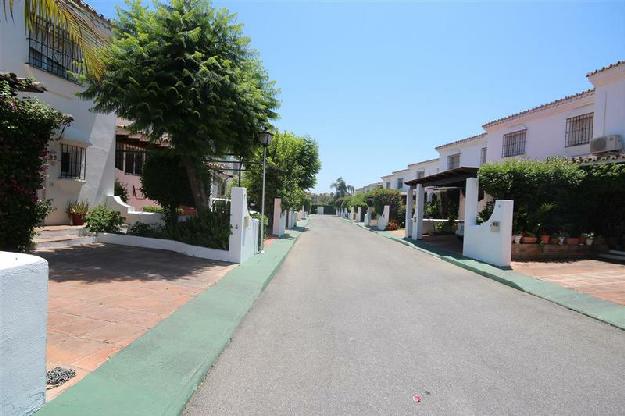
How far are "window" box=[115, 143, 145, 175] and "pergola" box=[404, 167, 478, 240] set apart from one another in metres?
13.0

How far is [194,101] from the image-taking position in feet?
32.6

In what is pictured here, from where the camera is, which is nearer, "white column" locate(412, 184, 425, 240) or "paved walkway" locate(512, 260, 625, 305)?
"paved walkway" locate(512, 260, 625, 305)

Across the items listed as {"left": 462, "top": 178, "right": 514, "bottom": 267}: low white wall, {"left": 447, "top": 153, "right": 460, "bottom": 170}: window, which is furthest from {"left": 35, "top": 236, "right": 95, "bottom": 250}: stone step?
{"left": 447, "top": 153, "right": 460, "bottom": 170}: window

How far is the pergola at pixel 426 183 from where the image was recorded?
1606 cm

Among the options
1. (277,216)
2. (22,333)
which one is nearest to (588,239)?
(277,216)

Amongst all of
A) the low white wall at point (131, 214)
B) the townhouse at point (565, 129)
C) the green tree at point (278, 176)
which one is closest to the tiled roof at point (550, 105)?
the townhouse at point (565, 129)

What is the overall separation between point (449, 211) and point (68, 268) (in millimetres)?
21780

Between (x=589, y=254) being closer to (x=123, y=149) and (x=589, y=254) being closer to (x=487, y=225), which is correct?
(x=487, y=225)

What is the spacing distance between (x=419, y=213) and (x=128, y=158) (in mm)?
14883

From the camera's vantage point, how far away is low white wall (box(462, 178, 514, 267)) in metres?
12.0

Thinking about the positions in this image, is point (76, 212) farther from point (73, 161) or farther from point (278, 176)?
point (278, 176)

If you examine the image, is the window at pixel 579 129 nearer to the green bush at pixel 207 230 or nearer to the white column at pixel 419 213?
the white column at pixel 419 213

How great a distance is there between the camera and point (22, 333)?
274cm

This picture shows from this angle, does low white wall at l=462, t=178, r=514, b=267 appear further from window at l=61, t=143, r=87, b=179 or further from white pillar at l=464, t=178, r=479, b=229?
window at l=61, t=143, r=87, b=179
